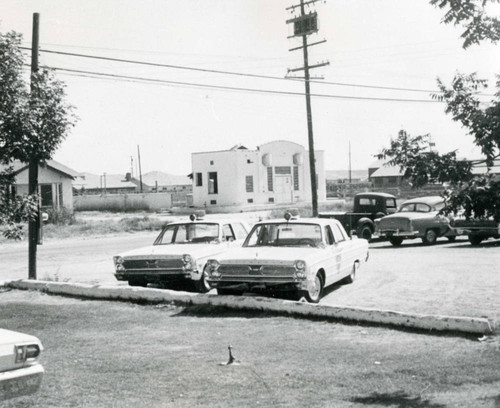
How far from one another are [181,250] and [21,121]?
360 cm

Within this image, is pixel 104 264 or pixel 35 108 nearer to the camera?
pixel 35 108

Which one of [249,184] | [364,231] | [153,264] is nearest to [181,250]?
[153,264]

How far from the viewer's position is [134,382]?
6598mm

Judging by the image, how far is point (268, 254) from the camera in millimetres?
11031

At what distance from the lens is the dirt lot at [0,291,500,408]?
6.01 meters

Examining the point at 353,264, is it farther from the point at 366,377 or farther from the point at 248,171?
the point at 248,171

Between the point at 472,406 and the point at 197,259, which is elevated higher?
the point at 197,259

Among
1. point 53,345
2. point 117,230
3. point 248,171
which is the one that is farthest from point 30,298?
point 248,171

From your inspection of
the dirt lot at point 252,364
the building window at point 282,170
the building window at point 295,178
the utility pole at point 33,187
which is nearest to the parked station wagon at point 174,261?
the dirt lot at point 252,364

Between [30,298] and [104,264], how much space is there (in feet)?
20.9

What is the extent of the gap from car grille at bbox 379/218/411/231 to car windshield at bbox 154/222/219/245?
32.7ft

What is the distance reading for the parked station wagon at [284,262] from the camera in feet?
34.8

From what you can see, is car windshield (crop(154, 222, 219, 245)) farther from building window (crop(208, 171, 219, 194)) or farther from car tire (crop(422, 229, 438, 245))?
building window (crop(208, 171, 219, 194))

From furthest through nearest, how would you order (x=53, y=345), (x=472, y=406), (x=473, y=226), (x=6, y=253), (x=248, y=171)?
(x=248, y=171) → (x=6, y=253) → (x=473, y=226) → (x=53, y=345) → (x=472, y=406)
